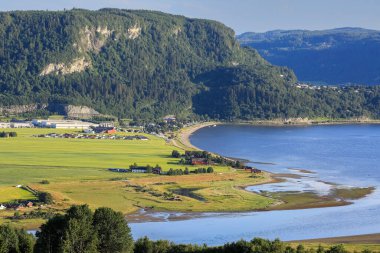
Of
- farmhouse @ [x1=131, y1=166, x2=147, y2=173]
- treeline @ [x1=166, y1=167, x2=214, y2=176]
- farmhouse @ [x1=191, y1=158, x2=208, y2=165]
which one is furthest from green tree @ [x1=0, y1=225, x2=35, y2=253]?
farmhouse @ [x1=191, y1=158, x2=208, y2=165]

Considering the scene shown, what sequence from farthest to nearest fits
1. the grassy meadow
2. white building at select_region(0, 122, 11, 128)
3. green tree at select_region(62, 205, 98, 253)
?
white building at select_region(0, 122, 11, 128)
the grassy meadow
green tree at select_region(62, 205, 98, 253)

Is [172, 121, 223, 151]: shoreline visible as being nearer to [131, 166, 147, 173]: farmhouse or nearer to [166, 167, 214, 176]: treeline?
[166, 167, 214, 176]: treeline

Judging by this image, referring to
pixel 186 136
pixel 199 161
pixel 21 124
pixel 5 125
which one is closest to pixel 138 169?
pixel 199 161

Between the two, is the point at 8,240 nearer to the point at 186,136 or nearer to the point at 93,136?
the point at 93,136

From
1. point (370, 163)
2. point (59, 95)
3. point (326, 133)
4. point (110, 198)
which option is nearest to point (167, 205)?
point (110, 198)

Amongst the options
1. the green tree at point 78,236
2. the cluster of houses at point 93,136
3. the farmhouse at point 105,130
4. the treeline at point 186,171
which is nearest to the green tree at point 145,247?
the green tree at point 78,236

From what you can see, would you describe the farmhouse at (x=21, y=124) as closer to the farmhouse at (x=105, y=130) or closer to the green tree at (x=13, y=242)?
the farmhouse at (x=105, y=130)

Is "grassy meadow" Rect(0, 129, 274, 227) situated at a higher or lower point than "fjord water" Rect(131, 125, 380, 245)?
higher
